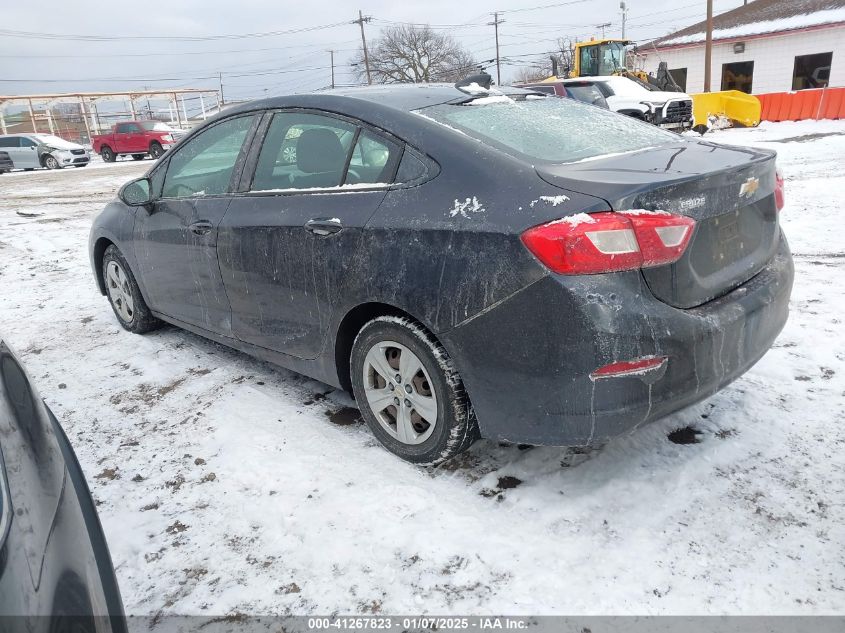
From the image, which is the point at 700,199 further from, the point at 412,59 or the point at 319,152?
the point at 412,59

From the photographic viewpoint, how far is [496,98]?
3.03 metres

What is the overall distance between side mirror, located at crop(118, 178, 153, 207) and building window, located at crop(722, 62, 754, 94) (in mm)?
33058

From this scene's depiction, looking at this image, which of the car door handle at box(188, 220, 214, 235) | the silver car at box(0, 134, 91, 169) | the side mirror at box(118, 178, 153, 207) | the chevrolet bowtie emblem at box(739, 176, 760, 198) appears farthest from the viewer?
the silver car at box(0, 134, 91, 169)

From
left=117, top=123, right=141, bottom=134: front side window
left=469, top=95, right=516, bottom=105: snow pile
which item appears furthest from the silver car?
left=469, top=95, right=516, bottom=105: snow pile

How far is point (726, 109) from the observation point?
19594 mm

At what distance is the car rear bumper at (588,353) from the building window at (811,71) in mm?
31509

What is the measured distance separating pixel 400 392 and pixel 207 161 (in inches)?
75.6

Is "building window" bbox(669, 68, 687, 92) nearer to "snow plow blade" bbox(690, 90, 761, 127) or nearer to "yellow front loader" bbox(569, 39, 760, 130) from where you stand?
"yellow front loader" bbox(569, 39, 760, 130)

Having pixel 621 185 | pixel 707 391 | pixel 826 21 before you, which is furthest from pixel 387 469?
pixel 826 21

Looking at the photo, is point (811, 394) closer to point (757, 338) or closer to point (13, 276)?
point (757, 338)

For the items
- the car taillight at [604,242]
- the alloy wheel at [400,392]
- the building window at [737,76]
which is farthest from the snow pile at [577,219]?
the building window at [737,76]

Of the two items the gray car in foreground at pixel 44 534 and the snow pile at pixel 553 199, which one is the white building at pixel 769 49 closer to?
the snow pile at pixel 553 199

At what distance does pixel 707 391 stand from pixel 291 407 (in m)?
2.05

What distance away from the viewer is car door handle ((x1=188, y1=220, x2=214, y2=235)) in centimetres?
337
